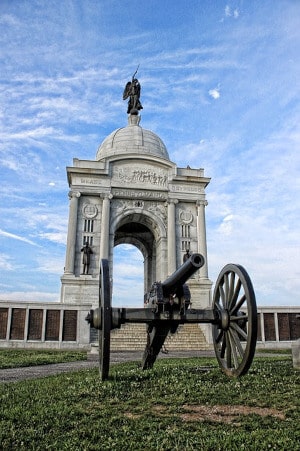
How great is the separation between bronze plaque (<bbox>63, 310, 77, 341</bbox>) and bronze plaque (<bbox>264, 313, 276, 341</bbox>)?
1058cm

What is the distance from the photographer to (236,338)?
6.38 meters

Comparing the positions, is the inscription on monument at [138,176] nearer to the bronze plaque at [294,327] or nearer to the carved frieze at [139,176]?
the carved frieze at [139,176]

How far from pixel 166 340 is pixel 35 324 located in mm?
7178

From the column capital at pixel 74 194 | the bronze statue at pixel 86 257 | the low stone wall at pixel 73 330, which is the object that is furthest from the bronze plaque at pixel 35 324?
the column capital at pixel 74 194

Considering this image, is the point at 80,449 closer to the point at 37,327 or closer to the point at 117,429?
the point at 117,429

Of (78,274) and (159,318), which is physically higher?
(78,274)

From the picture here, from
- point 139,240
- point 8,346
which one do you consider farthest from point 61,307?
point 139,240

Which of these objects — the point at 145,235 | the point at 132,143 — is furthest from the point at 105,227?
the point at 132,143

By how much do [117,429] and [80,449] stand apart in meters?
0.62

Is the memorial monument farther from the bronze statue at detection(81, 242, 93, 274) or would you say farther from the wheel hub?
the wheel hub

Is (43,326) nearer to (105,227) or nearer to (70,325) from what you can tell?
(70,325)

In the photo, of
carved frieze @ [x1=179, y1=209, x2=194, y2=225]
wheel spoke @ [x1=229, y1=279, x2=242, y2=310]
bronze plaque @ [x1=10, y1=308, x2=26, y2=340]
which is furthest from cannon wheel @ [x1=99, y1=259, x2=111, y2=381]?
carved frieze @ [x1=179, y1=209, x2=194, y2=225]

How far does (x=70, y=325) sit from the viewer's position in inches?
876

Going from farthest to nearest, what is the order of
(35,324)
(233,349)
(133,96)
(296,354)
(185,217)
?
1. (133,96)
2. (185,217)
3. (35,324)
4. (296,354)
5. (233,349)
